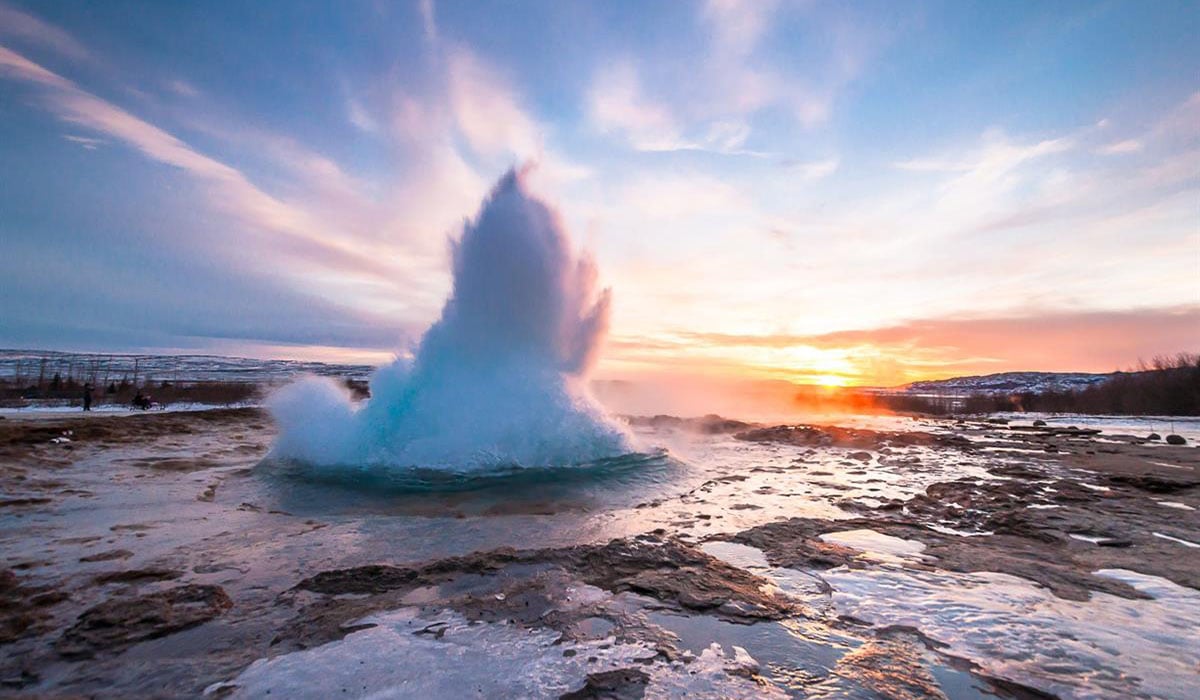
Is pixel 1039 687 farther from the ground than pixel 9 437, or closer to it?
farther from the ground

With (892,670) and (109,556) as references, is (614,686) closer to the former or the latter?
(892,670)

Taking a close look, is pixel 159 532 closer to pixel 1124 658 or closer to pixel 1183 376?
pixel 1124 658

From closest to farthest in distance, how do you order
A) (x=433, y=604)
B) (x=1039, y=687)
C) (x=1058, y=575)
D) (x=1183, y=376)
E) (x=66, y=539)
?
(x=1039, y=687), (x=433, y=604), (x=1058, y=575), (x=66, y=539), (x=1183, y=376)

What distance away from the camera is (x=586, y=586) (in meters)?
4.76

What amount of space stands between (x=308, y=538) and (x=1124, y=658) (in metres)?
8.08

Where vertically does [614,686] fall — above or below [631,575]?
above

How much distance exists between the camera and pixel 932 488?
10047mm

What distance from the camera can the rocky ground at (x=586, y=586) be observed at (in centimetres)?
322

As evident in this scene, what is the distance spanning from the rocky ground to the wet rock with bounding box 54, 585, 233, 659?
22mm

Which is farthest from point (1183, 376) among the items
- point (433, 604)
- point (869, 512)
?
point (433, 604)

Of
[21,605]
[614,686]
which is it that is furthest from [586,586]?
[21,605]

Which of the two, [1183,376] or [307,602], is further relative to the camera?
[1183,376]

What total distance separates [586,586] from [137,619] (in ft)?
12.2

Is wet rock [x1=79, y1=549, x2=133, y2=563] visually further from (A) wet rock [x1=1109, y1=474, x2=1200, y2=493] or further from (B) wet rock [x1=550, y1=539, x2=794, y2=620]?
(A) wet rock [x1=1109, y1=474, x2=1200, y2=493]
